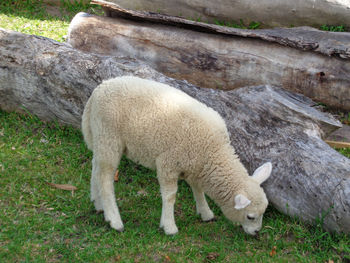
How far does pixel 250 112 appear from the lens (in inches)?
202

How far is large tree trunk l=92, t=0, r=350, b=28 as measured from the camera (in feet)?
25.6

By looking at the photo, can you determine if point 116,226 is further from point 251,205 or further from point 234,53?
point 234,53

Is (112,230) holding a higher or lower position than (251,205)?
lower

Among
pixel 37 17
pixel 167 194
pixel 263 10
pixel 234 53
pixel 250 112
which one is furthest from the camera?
pixel 37 17

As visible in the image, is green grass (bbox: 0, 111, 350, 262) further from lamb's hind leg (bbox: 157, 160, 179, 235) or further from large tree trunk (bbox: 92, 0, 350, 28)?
large tree trunk (bbox: 92, 0, 350, 28)

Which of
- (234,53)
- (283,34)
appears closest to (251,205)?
(234,53)

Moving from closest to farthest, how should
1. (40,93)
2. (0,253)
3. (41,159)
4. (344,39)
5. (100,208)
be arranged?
(0,253)
(100,208)
(41,159)
(40,93)
(344,39)

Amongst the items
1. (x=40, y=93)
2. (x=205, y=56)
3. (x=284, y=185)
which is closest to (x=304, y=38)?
(x=205, y=56)

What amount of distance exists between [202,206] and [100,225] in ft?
3.64

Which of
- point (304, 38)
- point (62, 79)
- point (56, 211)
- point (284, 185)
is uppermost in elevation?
point (304, 38)

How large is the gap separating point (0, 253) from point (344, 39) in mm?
5450

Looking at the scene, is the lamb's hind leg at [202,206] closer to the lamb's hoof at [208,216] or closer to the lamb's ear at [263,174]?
the lamb's hoof at [208,216]

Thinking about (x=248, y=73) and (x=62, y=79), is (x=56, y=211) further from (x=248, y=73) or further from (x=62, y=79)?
(x=248, y=73)

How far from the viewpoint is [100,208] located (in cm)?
464
